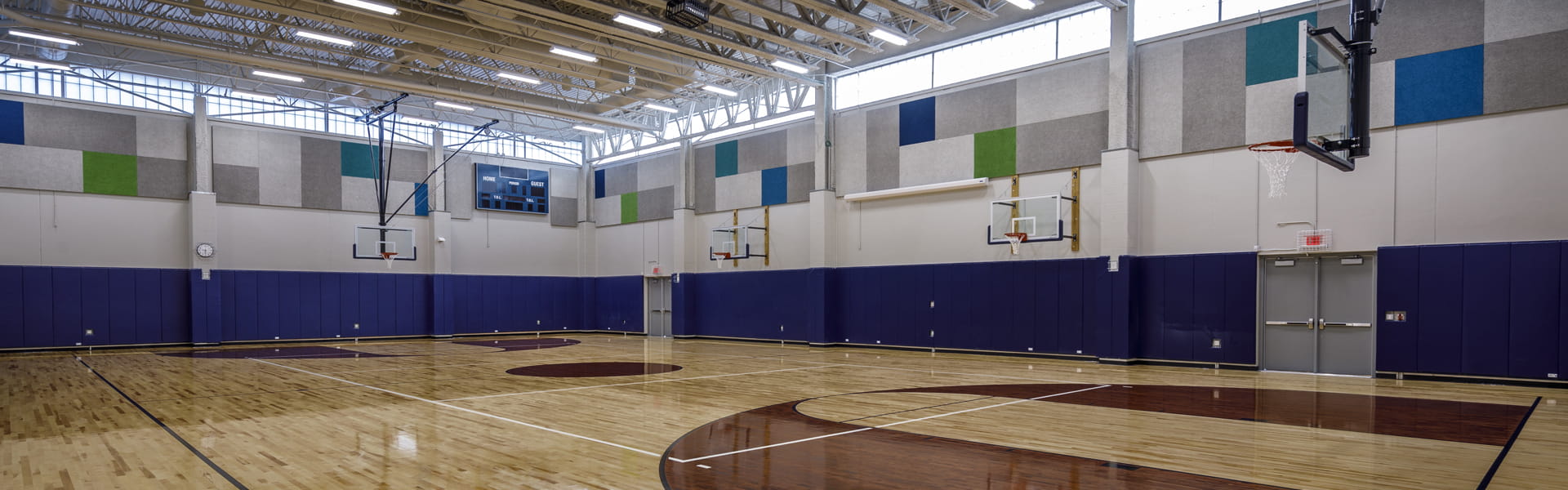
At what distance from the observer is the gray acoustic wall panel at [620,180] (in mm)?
30141

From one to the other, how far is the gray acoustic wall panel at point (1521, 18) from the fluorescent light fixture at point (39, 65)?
97.1ft

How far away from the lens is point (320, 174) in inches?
1033

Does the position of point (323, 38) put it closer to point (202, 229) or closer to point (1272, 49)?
point (202, 229)

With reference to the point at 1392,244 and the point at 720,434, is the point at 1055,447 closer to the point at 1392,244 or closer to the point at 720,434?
the point at 720,434

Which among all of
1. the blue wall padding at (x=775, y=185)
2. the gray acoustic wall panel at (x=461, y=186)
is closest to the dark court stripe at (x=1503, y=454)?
the blue wall padding at (x=775, y=185)

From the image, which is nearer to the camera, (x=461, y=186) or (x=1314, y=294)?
(x=1314, y=294)

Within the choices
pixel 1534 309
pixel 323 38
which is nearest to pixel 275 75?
A: pixel 323 38

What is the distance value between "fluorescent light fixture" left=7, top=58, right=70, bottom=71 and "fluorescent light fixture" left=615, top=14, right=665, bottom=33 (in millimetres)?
14474

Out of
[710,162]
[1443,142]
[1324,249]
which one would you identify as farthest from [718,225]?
[1443,142]

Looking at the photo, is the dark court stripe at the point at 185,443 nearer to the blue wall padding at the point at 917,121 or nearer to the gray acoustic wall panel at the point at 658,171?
the blue wall padding at the point at 917,121

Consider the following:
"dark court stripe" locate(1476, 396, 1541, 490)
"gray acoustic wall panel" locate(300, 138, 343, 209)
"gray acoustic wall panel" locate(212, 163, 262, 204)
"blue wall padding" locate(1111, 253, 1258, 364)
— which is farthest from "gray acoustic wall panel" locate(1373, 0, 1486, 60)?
"gray acoustic wall panel" locate(212, 163, 262, 204)

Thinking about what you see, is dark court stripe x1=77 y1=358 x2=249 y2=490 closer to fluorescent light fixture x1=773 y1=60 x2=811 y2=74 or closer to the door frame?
fluorescent light fixture x1=773 y1=60 x2=811 y2=74

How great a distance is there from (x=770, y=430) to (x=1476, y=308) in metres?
12.2

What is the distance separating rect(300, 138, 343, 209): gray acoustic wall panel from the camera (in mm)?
25922
